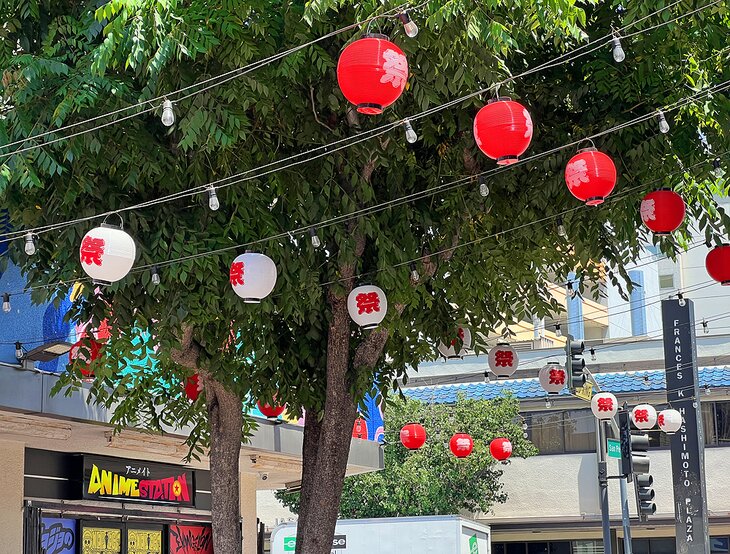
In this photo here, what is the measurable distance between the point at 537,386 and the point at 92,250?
26.1 m

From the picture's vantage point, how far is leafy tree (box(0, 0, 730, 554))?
26.0 feet

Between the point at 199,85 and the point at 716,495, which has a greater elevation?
the point at 199,85

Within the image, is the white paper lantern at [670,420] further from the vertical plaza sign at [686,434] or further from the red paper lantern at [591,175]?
the red paper lantern at [591,175]

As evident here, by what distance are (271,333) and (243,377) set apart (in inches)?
19.8

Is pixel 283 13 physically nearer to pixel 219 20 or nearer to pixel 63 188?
pixel 219 20

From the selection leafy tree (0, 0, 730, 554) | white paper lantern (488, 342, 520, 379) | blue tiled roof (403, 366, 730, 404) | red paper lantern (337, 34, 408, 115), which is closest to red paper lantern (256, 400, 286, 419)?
leafy tree (0, 0, 730, 554)

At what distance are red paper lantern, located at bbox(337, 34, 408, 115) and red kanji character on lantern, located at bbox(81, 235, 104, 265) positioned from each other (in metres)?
2.30

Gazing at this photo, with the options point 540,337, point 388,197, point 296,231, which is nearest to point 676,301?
point 388,197

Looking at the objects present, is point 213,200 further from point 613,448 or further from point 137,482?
point 137,482

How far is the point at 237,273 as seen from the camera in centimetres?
858

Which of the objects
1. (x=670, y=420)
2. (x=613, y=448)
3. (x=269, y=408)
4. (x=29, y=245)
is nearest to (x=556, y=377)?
(x=613, y=448)

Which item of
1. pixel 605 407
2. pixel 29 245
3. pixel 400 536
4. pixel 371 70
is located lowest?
pixel 400 536

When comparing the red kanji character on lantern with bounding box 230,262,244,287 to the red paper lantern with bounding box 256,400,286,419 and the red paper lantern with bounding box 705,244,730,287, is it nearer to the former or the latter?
the red paper lantern with bounding box 256,400,286,419

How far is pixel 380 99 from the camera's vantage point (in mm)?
6664
